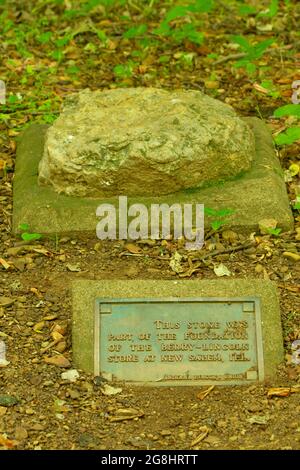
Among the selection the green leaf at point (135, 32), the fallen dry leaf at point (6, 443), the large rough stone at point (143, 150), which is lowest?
the fallen dry leaf at point (6, 443)

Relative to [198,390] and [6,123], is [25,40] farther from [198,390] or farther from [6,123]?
[198,390]

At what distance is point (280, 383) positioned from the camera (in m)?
4.04

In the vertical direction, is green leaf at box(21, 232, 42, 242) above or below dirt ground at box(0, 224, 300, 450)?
above

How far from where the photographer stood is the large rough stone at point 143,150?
483 cm

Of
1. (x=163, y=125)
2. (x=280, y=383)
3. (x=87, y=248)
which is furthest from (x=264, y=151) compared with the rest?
(x=280, y=383)

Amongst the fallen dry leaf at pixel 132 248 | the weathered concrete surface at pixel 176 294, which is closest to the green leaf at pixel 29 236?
the fallen dry leaf at pixel 132 248

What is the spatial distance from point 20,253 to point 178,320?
109 cm

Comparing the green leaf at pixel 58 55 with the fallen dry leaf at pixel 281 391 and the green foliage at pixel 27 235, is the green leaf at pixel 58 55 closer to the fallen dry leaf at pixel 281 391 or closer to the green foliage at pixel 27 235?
the green foliage at pixel 27 235

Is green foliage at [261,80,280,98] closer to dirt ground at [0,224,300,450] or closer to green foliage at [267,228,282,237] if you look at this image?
green foliage at [267,228,282,237]

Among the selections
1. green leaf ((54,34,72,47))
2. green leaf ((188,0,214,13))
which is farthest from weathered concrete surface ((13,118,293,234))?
green leaf ((54,34,72,47))

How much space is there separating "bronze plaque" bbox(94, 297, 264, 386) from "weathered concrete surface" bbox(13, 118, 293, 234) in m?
0.77

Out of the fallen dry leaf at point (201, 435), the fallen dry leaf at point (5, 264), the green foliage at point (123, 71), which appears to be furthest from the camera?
the green foliage at point (123, 71)

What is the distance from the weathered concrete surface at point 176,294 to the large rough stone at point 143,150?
2.65 ft

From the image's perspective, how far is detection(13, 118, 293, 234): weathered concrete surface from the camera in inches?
191
